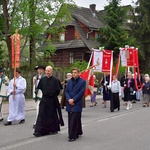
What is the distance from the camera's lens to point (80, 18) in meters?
40.5

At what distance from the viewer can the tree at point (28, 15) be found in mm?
18094

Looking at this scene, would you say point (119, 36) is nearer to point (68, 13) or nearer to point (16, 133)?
point (68, 13)

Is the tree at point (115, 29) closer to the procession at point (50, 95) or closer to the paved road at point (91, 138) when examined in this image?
the procession at point (50, 95)

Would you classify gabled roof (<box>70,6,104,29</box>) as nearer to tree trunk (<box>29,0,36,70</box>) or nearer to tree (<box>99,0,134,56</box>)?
tree (<box>99,0,134,56</box>)

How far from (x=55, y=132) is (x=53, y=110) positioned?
0.68m

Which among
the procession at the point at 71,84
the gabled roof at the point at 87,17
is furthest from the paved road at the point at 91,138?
the gabled roof at the point at 87,17

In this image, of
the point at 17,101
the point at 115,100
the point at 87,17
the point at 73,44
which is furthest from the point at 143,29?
the point at 17,101

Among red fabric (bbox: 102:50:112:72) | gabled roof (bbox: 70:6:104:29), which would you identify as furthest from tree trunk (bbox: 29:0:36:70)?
Answer: gabled roof (bbox: 70:6:104:29)

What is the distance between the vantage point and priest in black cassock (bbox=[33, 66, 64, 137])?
812cm

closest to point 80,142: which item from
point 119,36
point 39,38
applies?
point 39,38

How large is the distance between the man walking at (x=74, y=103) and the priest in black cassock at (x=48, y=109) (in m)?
0.46

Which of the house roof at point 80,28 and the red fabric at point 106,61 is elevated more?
the house roof at point 80,28

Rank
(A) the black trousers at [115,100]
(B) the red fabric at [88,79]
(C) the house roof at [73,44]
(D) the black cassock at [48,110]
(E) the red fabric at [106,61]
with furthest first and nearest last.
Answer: (C) the house roof at [73,44], (E) the red fabric at [106,61], (A) the black trousers at [115,100], (B) the red fabric at [88,79], (D) the black cassock at [48,110]

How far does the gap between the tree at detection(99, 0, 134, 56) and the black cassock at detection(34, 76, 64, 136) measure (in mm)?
23879
